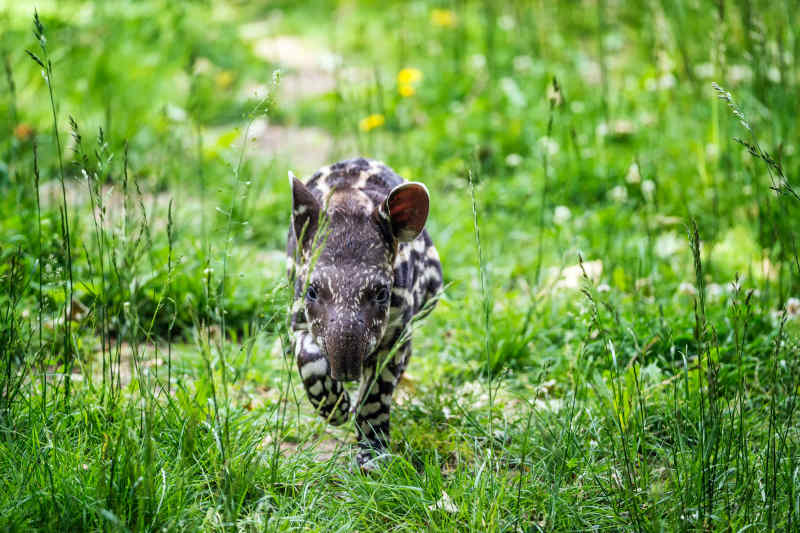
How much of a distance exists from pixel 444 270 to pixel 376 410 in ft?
6.52

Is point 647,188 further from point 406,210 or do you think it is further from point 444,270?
point 406,210

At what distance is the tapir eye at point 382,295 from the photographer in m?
3.29

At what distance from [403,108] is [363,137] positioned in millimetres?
695

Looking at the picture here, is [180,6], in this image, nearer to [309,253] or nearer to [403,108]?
[403,108]

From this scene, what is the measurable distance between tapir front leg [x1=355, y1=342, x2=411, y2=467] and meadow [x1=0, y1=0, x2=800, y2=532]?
0.37 feet

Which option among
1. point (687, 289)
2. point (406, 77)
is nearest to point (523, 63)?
point (406, 77)

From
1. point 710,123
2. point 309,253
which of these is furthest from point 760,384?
point 710,123

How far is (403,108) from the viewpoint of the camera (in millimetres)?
7617

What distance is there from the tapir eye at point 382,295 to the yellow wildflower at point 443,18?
5.98 metres

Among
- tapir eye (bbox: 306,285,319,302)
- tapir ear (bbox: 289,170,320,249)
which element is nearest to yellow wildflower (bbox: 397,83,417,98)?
tapir ear (bbox: 289,170,320,249)

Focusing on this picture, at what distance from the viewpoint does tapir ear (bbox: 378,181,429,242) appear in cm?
336

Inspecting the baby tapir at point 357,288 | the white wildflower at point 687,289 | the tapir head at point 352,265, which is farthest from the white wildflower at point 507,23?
the tapir head at point 352,265

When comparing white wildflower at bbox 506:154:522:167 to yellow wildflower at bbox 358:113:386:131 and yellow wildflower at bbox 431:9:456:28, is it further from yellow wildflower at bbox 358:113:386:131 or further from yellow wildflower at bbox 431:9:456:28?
yellow wildflower at bbox 431:9:456:28

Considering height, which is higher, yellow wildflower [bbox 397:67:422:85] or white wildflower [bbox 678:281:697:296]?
yellow wildflower [bbox 397:67:422:85]
